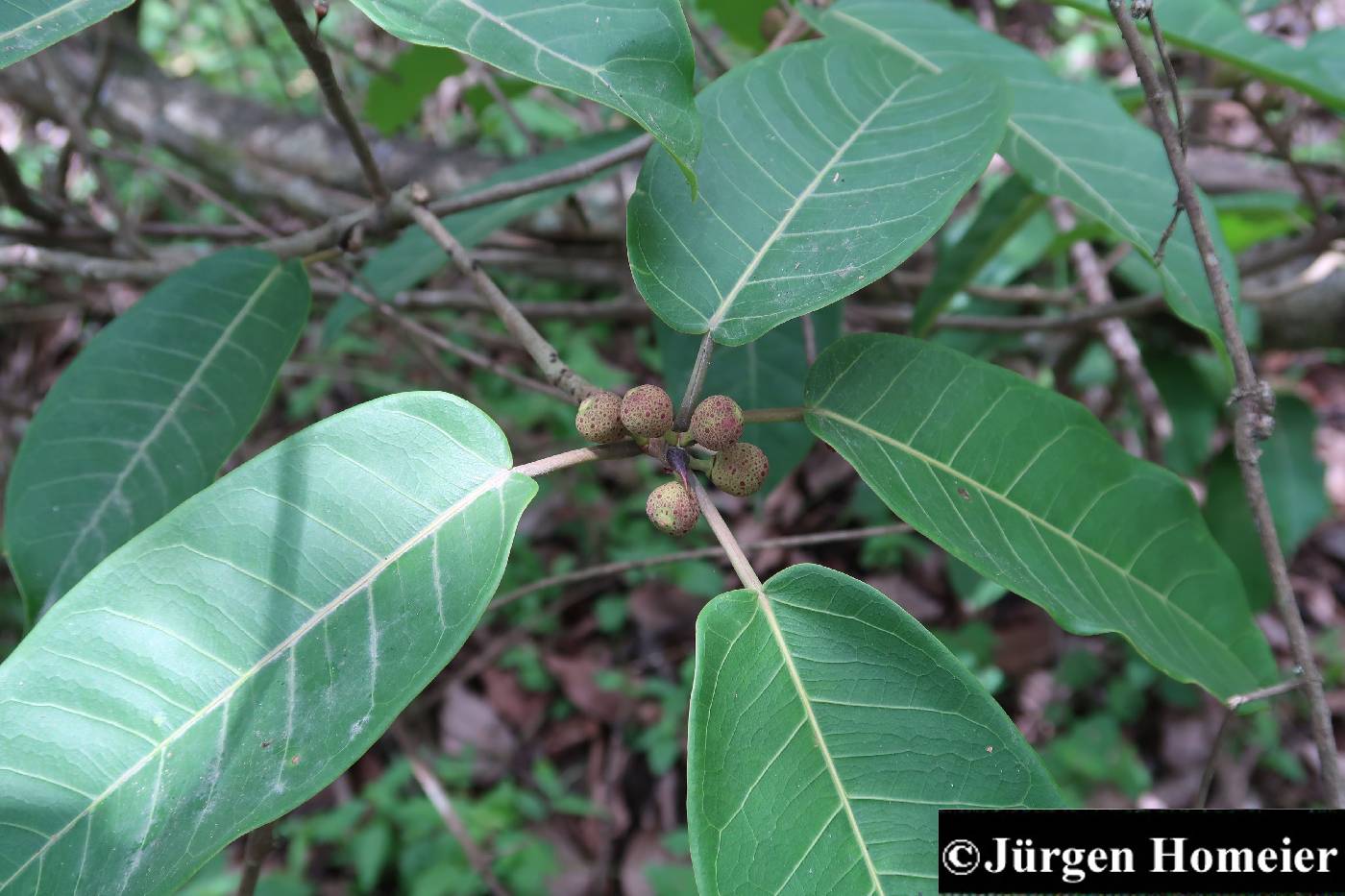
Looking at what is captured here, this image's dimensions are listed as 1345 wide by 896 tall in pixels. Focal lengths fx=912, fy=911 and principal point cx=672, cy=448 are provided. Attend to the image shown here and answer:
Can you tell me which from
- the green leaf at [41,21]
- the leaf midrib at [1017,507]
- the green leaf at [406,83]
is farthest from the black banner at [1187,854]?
the green leaf at [406,83]

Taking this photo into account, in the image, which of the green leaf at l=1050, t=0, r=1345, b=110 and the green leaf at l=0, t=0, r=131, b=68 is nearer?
the green leaf at l=0, t=0, r=131, b=68

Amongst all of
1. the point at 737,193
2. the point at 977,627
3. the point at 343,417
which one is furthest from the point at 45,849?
the point at 977,627

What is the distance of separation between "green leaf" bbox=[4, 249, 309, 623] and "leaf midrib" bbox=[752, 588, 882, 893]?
2.19 ft

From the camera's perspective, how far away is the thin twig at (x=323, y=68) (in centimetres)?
93

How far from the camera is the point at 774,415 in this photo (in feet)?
2.98

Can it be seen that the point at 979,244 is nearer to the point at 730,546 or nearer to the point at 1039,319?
the point at 1039,319

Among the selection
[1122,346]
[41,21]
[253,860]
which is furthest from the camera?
[1122,346]

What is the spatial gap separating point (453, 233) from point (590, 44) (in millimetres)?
742

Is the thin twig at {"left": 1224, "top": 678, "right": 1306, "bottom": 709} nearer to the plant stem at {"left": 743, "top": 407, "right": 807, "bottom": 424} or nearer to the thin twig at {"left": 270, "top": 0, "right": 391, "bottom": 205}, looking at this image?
the plant stem at {"left": 743, "top": 407, "right": 807, "bottom": 424}

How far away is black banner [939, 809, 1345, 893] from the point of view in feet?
2.70

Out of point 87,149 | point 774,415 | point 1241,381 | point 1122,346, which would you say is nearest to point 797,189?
point 774,415

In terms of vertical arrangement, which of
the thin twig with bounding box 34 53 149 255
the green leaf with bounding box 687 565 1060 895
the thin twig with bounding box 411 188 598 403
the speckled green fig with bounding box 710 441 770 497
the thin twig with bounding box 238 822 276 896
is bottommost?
the thin twig with bounding box 238 822 276 896

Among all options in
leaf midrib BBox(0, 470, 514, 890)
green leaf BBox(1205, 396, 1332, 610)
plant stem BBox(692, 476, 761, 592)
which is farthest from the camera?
green leaf BBox(1205, 396, 1332, 610)

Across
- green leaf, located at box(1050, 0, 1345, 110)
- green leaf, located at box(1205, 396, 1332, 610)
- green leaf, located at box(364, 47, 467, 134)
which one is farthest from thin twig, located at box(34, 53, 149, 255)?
green leaf, located at box(1205, 396, 1332, 610)
